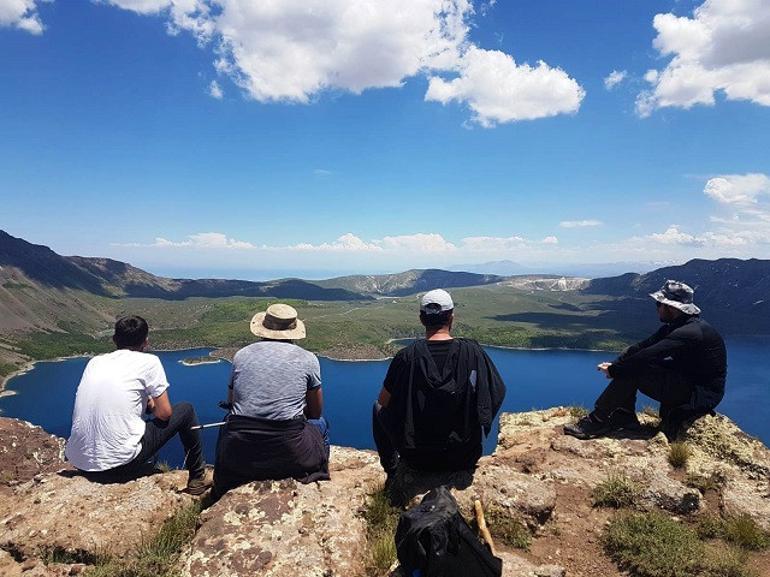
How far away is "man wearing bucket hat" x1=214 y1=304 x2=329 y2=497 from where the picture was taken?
6637mm

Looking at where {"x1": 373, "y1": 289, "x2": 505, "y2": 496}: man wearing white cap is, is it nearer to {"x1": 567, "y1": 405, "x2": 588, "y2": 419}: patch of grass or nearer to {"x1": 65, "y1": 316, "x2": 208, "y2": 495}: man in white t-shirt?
{"x1": 65, "y1": 316, "x2": 208, "y2": 495}: man in white t-shirt

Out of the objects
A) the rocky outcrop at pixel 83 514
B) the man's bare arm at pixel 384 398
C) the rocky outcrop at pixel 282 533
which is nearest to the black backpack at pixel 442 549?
the rocky outcrop at pixel 282 533

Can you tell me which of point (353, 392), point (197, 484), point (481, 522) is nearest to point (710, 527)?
point (481, 522)

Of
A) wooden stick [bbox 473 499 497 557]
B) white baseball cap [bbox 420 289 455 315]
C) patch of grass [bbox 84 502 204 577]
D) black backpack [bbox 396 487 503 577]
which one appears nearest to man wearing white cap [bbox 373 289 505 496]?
white baseball cap [bbox 420 289 455 315]

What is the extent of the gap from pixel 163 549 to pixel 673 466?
8.49 metres

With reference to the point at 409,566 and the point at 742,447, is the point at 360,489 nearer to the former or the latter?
the point at 409,566

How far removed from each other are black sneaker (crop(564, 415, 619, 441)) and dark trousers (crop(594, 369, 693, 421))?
131 millimetres

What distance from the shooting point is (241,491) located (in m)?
6.66

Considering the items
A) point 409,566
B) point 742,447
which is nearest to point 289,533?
point 409,566

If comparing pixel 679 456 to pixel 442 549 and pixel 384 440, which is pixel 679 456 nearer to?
pixel 384 440

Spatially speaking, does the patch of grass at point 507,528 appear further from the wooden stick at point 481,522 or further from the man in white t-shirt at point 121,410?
the man in white t-shirt at point 121,410

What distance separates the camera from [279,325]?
24.6 feet

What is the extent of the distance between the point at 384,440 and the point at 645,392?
5576 mm

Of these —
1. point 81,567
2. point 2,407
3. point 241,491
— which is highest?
point 241,491
